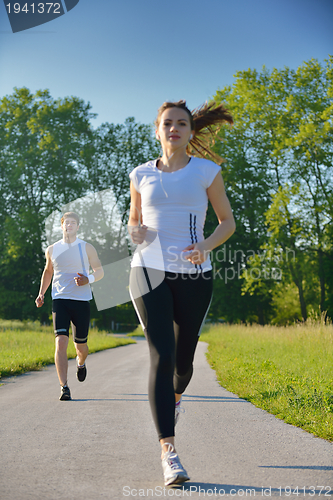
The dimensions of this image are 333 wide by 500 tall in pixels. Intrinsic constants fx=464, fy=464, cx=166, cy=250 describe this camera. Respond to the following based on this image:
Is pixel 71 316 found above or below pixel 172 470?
above

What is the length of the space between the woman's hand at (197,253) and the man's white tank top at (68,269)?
11.8 feet

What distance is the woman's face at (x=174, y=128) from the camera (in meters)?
3.39

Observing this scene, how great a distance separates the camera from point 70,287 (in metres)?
6.37

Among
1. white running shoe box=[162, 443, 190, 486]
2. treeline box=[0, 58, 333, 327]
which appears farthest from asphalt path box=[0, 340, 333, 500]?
treeline box=[0, 58, 333, 327]

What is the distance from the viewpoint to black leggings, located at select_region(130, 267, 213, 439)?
2885 mm

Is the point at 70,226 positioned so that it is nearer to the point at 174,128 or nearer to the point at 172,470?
the point at 174,128

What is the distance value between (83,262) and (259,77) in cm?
2714

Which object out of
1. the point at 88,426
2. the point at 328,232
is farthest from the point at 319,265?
the point at 88,426

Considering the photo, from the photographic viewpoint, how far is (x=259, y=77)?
30125mm

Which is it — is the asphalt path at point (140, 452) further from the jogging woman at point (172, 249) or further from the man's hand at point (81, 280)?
the man's hand at point (81, 280)

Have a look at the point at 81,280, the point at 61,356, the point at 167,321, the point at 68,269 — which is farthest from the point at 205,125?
the point at 61,356

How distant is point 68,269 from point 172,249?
361 cm

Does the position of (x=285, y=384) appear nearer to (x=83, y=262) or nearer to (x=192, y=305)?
(x=83, y=262)

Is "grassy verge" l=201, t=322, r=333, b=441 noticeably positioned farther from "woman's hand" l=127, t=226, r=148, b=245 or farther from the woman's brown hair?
the woman's brown hair
